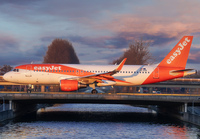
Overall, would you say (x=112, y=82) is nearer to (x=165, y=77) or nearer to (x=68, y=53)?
(x=165, y=77)

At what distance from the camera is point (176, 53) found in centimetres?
5388

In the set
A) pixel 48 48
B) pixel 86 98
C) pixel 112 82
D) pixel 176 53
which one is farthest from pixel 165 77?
pixel 48 48

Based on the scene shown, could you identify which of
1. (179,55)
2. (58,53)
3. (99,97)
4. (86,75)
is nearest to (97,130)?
(99,97)

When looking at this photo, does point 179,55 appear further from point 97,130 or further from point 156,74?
point 97,130

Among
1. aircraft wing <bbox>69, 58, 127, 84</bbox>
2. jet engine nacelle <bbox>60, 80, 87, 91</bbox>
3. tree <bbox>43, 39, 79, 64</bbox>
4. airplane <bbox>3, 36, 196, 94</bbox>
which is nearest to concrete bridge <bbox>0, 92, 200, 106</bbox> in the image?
jet engine nacelle <bbox>60, 80, 87, 91</bbox>

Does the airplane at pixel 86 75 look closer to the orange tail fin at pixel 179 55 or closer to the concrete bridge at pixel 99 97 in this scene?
the orange tail fin at pixel 179 55

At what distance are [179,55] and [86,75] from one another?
55.0 ft

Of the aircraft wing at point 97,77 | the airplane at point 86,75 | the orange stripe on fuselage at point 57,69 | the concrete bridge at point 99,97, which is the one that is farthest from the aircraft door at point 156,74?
the orange stripe on fuselage at point 57,69

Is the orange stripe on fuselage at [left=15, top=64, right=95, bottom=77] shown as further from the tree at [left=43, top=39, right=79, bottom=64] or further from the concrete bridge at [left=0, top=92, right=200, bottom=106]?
the tree at [left=43, top=39, right=79, bottom=64]

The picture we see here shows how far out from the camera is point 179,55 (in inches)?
2110

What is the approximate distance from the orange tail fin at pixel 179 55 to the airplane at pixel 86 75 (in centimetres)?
116

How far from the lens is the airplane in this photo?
156 feet

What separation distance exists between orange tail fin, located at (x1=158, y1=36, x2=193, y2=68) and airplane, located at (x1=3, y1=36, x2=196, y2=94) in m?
1.16

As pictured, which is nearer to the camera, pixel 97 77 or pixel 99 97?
pixel 99 97
